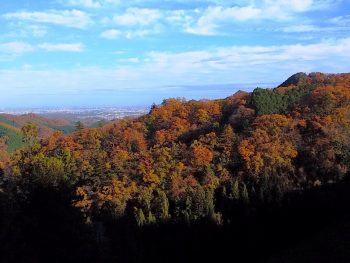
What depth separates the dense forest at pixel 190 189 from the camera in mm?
23797

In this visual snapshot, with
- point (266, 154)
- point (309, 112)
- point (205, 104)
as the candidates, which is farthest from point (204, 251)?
point (205, 104)

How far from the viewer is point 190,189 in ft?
146

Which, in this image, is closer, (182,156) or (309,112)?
(182,156)

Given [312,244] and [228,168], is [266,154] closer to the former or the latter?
[228,168]

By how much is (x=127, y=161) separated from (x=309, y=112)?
26407mm

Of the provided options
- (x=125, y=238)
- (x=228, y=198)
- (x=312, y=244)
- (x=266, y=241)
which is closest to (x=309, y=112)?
(x=228, y=198)

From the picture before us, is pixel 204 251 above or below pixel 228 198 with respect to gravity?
below

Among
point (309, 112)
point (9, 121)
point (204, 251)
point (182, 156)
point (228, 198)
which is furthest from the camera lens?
point (9, 121)

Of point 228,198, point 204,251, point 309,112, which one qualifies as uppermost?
point 309,112

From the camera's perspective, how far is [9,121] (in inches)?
7037

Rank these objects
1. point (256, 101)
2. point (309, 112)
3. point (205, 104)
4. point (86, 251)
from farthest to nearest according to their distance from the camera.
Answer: point (205, 104), point (256, 101), point (309, 112), point (86, 251)

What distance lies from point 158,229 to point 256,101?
1395 inches

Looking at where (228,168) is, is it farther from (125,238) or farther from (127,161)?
(125,238)

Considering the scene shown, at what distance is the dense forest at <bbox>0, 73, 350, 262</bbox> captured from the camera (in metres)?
23.8
